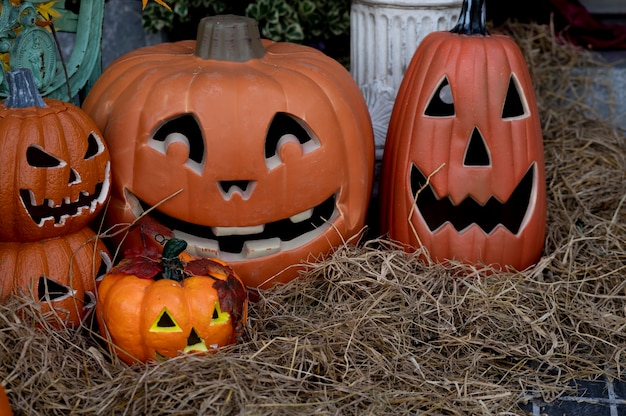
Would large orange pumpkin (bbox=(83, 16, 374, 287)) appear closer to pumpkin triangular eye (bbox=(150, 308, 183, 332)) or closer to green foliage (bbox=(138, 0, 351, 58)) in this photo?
pumpkin triangular eye (bbox=(150, 308, 183, 332))

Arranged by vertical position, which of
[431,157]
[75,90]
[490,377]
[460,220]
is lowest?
[490,377]

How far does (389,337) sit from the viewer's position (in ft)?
7.38

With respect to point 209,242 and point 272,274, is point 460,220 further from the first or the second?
point 209,242

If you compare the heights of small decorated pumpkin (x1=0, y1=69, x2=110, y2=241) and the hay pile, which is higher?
small decorated pumpkin (x1=0, y1=69, x2=110, y2=241)

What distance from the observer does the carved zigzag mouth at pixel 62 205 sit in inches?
84.7

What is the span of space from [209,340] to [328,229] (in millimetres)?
600

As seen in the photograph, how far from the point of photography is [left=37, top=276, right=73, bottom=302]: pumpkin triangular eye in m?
2.21

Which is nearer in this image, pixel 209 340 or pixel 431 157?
pixel 209 340

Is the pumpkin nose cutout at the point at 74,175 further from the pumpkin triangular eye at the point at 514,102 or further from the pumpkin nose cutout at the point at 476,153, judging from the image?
the pumpkin triangular eye at the point at 514,102

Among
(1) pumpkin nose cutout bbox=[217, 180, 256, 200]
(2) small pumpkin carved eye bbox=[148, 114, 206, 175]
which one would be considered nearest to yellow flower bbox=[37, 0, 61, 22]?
(2) small pumpkin carved eye bbox=[148, 114, 206, 175]

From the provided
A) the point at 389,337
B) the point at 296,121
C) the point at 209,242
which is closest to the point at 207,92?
the point at 296,121

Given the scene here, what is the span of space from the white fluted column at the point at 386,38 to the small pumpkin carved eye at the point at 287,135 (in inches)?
28.6

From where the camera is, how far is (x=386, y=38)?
125 inches

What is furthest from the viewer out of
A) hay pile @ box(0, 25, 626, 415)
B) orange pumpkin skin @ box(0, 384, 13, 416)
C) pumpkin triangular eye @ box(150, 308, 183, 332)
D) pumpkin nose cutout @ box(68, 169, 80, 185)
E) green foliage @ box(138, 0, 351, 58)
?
green foliage @ box(138, 0, 351, 58)
